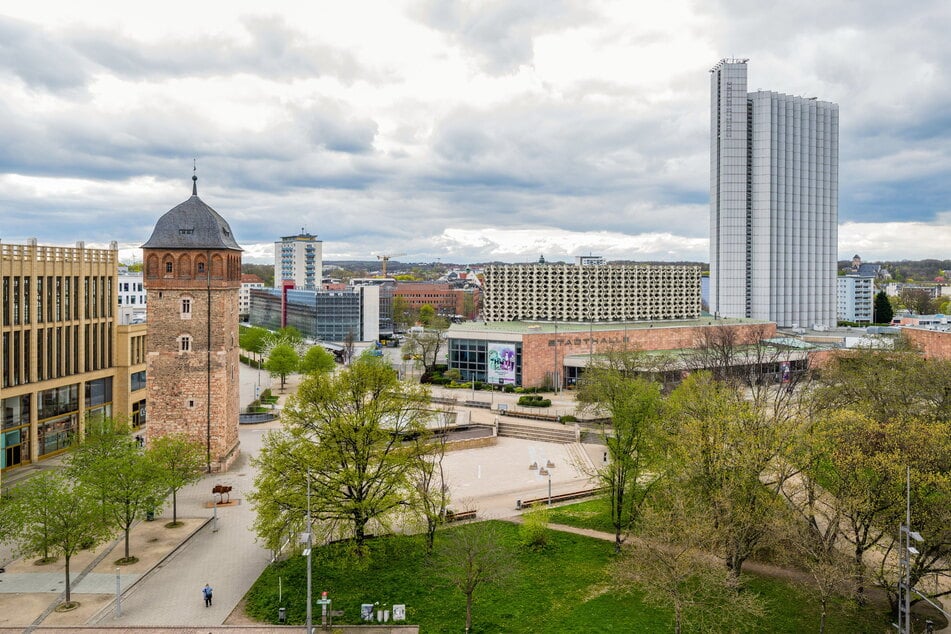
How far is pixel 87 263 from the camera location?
46656 mm

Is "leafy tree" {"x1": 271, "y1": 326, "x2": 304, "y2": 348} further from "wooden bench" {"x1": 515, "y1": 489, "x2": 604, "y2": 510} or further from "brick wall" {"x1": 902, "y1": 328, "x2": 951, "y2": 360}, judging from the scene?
"brick wall" {"x1": 902, "y1": 328, "x2": 951, "y2": 360}

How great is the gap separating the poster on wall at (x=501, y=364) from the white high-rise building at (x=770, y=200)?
6144cm

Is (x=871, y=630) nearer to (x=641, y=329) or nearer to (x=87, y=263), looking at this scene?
(x=87, y=263)

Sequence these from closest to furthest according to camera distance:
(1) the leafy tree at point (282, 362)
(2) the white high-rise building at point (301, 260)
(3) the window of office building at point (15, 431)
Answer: (3) the window of office building at point (15, 431) → (1) the leafy tree at point (282, 362) → (2) the white high-rise building at point (301, 260)

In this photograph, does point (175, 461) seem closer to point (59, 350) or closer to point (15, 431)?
point (15, 431)

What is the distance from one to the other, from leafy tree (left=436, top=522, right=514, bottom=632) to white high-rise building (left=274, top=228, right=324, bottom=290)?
6541 inches

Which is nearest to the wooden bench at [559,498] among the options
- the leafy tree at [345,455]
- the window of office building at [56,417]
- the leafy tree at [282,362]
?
the leafy tree at [345,455]

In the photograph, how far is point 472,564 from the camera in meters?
24.3

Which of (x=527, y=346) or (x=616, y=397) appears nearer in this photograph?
(x=616, y=397)

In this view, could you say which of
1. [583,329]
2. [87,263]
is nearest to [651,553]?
[87,263]

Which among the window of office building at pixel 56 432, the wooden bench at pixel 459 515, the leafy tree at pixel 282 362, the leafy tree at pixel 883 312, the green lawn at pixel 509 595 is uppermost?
the leafy tree at pixel 883 312

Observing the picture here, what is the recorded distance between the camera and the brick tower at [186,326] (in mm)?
40344

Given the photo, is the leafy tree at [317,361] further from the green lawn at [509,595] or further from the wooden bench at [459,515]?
the green lawn at [509,595]

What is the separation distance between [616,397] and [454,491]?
1142cm
